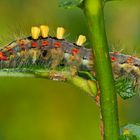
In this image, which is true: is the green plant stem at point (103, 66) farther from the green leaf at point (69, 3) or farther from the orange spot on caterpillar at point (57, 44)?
the orange spot on caterpillar at point (57, 44)

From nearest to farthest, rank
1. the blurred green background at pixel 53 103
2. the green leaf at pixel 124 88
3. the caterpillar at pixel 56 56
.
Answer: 1. the green leaf at pixel 124 88
2. the caterpillar at pixel 56 56
3. the blurred green background at pixel 53 103

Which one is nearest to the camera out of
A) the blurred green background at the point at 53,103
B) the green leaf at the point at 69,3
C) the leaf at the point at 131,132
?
the green leaf at the point at 69,3

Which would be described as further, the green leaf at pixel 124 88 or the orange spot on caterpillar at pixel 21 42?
the orange spot on caterpillar at pixel 21 42

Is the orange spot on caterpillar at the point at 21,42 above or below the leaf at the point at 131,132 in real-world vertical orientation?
above

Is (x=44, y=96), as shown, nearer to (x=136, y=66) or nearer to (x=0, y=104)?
(x=0, y=104)

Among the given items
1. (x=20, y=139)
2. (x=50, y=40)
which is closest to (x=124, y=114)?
(x=20, y=139)

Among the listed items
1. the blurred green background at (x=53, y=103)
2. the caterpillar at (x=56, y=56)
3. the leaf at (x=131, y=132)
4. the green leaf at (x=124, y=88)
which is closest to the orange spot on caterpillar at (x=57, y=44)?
the caterpillar at (x=56, y=56)
